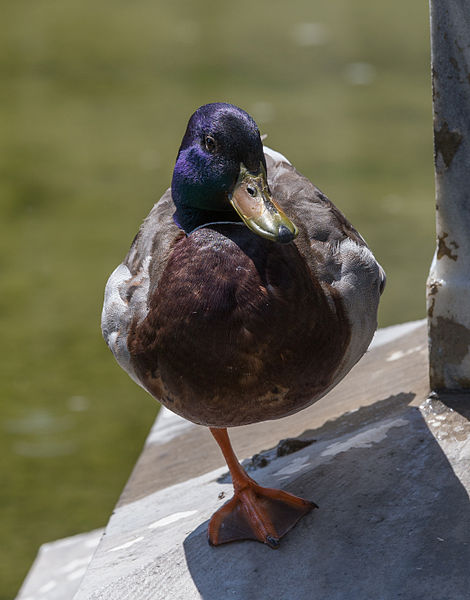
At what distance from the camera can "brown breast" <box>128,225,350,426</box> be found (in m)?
1.75

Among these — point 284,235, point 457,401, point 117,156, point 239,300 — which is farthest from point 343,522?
point 117,156

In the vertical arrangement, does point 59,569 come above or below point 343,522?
below

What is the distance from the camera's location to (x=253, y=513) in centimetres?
205

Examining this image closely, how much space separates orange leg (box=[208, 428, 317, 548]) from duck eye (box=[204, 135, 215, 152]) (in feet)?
2.15

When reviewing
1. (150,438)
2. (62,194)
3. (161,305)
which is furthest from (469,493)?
(62,194)

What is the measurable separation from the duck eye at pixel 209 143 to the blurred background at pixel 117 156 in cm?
190

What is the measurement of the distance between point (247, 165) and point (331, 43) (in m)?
5.59

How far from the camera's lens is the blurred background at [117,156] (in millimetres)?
3691

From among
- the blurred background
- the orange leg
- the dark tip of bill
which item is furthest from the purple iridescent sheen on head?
the blurred background

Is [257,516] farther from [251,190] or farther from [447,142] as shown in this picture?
[447,142]

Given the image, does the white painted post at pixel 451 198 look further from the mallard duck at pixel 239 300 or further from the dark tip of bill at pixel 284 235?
the dark tip of bill at pixel 284 235

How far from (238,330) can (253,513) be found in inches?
19.7

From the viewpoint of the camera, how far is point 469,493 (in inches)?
77.2

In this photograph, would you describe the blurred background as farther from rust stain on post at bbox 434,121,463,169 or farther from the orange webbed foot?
rust stain on post at bbox 434,121,463,169
